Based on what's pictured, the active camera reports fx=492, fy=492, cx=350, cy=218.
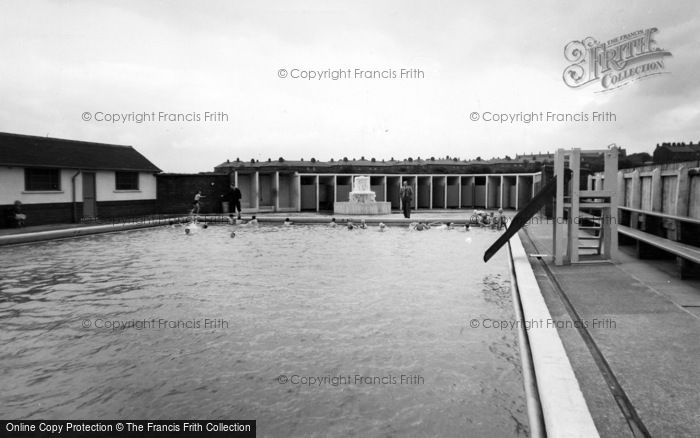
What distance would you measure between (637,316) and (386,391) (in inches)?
124

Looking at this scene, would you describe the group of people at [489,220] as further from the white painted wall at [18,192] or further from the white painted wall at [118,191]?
the white painted wall at [18,192]

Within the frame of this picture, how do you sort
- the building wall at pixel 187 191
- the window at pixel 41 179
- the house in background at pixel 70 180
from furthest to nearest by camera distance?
1. the building wall at pixel 187 191
2. the window at pixel 41 179
3. the house in background at pixel 70 180

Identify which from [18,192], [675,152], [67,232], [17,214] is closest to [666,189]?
[67,232]

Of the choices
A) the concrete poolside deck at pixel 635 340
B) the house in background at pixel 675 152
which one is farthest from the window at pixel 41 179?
the house in background at pixel 675 152

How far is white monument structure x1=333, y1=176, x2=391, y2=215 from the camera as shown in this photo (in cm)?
3003

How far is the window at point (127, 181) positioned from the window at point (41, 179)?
3.92m

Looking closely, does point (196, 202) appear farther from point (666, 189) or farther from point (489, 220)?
point (666, 189)

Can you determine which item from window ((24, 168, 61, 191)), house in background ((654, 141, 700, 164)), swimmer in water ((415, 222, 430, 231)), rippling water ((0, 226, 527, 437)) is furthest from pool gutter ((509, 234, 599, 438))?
house in background ((654, 141, 700, 164))

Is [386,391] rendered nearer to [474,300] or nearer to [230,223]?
[474,300]

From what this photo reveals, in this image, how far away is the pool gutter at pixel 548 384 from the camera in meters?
3.34

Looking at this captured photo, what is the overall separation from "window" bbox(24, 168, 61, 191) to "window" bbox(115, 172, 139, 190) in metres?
3.92

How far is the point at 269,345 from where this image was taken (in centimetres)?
675

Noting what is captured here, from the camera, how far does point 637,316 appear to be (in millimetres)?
5840

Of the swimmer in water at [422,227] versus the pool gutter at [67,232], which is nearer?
the pool gutter at [67,232]
